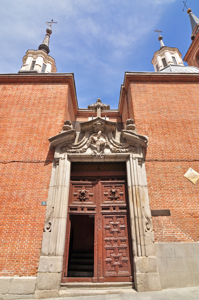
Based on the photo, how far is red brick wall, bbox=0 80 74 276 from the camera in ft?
19.5

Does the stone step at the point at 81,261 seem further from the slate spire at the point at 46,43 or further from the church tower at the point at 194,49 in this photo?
the slate spire at the point at 46,43

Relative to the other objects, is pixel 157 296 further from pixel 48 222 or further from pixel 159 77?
pixel 159 77

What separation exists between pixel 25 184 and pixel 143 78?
7699mm

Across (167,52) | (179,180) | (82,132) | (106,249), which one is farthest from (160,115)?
(167,52)

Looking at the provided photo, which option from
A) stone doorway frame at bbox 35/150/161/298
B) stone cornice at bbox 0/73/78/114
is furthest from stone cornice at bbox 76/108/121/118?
stone doorway frame at bbox 35/150/161/298

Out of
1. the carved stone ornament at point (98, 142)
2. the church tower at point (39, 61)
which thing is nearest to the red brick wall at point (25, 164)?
the carved stone ornament at point (98, 142)

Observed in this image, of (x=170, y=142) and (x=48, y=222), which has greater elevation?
(x=170, y=142)

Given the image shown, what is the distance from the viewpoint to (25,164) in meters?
7.32

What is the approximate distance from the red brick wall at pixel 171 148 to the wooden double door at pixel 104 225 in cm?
114

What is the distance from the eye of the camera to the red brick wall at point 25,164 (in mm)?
5945

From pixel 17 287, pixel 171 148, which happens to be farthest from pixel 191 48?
pixel 17 287

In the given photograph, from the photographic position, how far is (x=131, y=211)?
21.2 feet

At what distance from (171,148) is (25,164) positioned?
6.03m

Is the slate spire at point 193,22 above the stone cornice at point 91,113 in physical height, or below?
above
